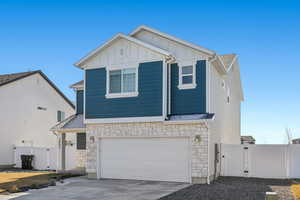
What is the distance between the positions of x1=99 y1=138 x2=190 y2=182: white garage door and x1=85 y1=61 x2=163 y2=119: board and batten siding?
1393mm

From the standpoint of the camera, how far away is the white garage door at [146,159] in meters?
15.9

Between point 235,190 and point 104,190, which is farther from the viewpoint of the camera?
point 104,190

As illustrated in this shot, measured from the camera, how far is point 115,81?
1730 centimetres

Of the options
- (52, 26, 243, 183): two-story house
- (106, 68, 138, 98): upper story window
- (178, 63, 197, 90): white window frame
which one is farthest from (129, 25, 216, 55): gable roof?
(106, 68, 138, 98): upper story window

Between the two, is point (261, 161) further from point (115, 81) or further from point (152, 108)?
point (115, 81)

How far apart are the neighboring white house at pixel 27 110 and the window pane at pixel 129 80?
1165 cm

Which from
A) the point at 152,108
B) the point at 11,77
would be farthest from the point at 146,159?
the point at 11,77

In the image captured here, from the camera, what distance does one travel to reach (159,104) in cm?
1611

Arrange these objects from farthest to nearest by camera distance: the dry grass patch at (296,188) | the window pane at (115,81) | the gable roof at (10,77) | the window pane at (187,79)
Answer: the gable roof at (10,77) → the window pane at (115,81) → the window pane at (187,79) → the dry grass patch at (296,188)

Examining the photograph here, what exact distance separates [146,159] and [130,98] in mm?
3030

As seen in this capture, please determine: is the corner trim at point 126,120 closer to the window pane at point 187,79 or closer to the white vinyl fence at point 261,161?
the window pane at point 187,79

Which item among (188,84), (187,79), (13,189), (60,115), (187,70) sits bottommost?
(13,189)

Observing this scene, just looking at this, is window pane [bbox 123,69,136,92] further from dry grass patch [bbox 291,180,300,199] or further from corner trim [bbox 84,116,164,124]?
dry grass patch [bbox 291,180,300,199]

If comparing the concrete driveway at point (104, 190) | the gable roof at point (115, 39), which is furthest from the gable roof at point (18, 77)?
the concrete driveway at point (104, 190)
